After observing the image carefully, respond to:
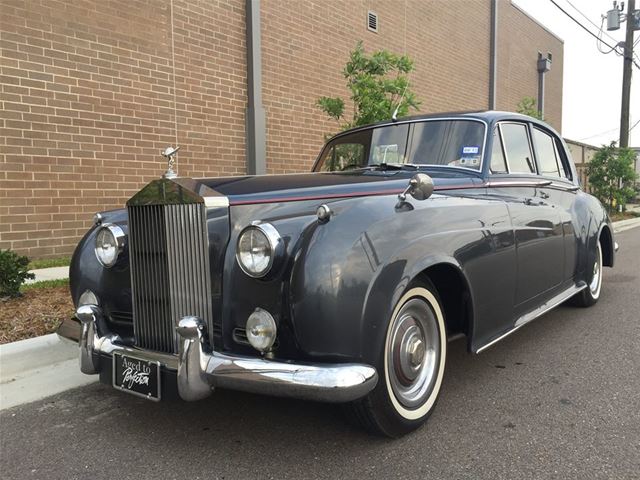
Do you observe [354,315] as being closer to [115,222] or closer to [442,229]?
[442,229]

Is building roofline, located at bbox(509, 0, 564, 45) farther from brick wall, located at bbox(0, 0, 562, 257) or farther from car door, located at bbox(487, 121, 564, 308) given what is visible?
car door, located at bbox(487, 121, 564, 308)

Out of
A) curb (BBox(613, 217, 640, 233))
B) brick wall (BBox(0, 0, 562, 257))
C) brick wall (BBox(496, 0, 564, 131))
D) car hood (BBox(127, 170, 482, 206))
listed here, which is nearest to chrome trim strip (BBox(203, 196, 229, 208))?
car hood (BBox(127, 170, 482, 206))

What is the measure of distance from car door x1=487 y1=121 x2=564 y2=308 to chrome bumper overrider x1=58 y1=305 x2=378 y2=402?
5.71 feet

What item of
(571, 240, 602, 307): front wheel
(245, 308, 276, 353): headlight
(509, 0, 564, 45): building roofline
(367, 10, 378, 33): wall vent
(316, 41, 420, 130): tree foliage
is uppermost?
(509, 0, 564, 45): building roofline

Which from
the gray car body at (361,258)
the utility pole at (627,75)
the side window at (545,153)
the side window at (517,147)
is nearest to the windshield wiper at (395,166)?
the gray car body at (361,258)

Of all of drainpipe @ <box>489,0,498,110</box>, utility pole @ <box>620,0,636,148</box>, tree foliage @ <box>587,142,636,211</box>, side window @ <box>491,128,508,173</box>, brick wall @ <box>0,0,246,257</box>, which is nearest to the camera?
side window @ <box>491,128,508,173</box>

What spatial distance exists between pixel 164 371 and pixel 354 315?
893mm

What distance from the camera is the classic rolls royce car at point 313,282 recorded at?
2275mm

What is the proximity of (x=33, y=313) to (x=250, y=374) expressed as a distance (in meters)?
3.00

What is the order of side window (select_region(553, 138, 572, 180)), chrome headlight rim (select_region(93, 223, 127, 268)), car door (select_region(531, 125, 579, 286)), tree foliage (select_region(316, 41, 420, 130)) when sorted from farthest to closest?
tree foliage (select_region(316, 41, 420, 130)) → side window (select_region(553, 138, 572, 180)) → car door (select_region(531, 125, 579, 286)) → chrome headlight rim (select_region(93, 223, 127, 268))

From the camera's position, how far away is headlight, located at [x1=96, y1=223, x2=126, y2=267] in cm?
290

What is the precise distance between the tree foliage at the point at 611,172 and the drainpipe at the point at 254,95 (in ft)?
41.6

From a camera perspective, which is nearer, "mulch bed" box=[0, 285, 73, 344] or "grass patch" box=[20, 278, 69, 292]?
"mulch bed" box=[0, 285, 73, 344]

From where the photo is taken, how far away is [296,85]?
10.3 meters
